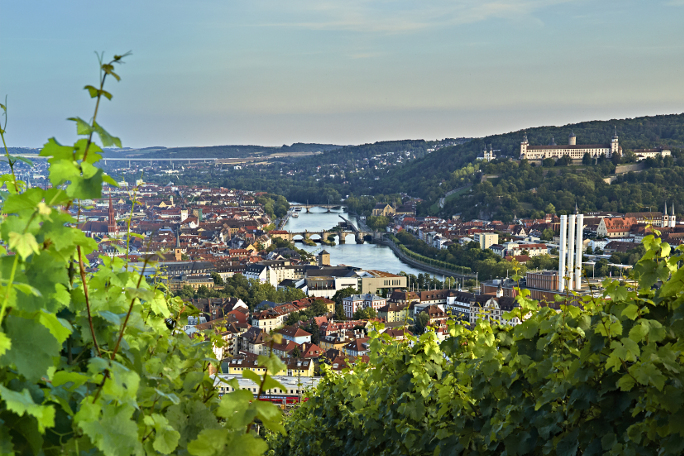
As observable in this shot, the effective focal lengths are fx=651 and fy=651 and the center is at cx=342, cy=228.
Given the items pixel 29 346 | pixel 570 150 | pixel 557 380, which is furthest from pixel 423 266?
pixel 29 346

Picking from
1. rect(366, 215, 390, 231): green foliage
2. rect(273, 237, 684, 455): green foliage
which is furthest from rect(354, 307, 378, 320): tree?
rect(366, 215, 390, 231): green foliage

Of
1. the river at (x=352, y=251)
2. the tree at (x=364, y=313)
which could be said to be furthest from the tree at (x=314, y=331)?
the river at (x=352, y=251)

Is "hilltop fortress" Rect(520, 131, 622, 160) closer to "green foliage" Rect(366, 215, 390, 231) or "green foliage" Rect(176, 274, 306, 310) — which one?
"green foliage" Rect(366, 215, 390, 231)

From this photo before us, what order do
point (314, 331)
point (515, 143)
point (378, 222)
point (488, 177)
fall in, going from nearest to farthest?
point (314, 331) < point (378, 222) < point (488, 177) < point (515, 143)

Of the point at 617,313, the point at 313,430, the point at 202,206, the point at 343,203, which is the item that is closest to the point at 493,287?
the point at 313,430

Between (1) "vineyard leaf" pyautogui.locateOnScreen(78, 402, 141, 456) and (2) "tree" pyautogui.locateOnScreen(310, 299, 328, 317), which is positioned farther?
(2) "tree" pyautogui.locateOnScreen(310, 299, 328, 317)

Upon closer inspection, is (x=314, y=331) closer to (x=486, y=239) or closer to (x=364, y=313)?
(x=364, y=313)
